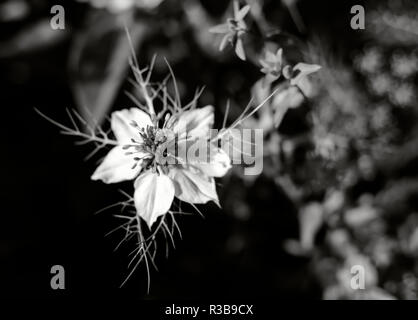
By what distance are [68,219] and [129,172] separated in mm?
520

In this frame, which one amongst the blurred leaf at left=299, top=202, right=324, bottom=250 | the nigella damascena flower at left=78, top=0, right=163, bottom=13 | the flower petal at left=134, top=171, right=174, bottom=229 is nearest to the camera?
the flower petal at left=134, top=171, right=174, bottom=229

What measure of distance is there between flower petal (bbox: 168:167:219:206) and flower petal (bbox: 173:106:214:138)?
6cm

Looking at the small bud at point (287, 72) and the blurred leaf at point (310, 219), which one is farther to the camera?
the blurred leaf at point (310, 219)

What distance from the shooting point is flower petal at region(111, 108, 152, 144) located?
84 cm

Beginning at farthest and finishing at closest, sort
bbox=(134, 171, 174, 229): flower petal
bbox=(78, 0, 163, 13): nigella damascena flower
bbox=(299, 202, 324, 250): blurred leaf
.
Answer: bbox=(78, 0, 163, 13): nigella damascena flower, bbox=(299, 202, 324, 250): blurred leaf, bbox=(134, 171, 174, 229): flower petal

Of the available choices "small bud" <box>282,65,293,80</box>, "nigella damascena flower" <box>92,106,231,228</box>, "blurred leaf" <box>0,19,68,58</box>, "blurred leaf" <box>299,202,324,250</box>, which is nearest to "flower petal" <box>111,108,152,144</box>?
"nigella damascena flower" <box>92,106,231,228</box>

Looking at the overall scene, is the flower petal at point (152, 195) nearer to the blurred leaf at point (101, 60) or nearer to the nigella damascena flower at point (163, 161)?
the nigella damascena flower at point (163, 161)

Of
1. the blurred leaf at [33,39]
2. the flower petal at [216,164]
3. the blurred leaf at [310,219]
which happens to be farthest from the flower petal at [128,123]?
the blurred leaf at [33,39]

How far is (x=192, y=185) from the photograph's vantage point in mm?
795

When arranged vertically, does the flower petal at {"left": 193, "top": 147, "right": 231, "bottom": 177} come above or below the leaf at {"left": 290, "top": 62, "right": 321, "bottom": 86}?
below

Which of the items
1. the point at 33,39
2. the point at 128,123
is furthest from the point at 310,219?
the point at 33,39

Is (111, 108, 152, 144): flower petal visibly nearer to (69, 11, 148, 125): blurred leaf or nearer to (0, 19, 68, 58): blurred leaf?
(69, 11, 148, 125): blurred leaf

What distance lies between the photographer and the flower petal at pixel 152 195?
0.75 metres

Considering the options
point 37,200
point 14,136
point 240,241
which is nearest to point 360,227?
point 240,241
